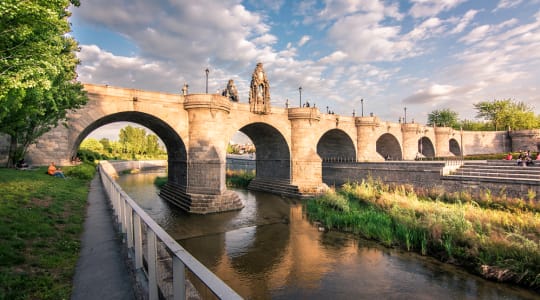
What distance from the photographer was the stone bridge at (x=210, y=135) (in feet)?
48.9

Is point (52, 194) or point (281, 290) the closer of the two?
point (281, 290)

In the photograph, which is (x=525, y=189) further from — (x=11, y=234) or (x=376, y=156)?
(x=11, y=234)

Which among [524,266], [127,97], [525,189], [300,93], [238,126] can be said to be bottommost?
[524,266]

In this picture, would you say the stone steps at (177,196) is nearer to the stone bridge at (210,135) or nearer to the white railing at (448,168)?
the stone bridge at (210,135)

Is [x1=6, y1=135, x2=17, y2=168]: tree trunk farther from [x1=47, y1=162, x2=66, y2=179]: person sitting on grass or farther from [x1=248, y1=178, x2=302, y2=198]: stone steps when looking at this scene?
[x1=248, y1=178, x2=302, y2=198]: stone steps

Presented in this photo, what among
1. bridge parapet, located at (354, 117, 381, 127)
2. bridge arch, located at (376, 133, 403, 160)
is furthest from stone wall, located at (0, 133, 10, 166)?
bridge arch, located at (376, 133, 403, 160)

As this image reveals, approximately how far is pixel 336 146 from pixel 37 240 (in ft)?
97.1

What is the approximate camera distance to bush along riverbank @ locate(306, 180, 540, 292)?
24.5 ft

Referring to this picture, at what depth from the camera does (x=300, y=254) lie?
9594 millimetres

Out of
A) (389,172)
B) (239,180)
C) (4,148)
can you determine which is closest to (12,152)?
(4,148)

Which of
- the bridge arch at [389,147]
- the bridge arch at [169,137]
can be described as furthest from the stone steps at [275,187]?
the bridge arch at [389,147]

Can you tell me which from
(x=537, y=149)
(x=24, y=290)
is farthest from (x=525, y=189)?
(x=537, y=149)

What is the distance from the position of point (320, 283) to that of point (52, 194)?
33.9 feet

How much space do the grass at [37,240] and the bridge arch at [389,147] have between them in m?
35.7
